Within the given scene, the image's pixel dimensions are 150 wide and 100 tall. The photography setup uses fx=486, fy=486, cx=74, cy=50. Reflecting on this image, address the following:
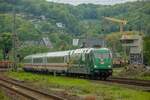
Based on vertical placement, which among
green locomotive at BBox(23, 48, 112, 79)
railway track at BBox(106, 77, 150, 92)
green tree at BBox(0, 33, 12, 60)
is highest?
green tree at BBox(0, 33, 12, 60)

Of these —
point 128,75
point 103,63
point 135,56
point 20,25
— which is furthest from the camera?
point 20,25

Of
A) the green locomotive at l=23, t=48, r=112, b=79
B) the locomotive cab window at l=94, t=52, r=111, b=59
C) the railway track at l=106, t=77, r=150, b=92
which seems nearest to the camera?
the railway track at l=106, t=77, r=150, b=92

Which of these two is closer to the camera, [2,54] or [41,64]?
[41,64]

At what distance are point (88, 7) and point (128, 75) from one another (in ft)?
399

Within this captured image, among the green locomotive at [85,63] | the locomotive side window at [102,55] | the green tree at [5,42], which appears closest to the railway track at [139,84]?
the green locomotive at [85,63]

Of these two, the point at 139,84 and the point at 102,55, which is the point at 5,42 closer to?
the point at 102,55

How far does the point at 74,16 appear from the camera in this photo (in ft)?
555

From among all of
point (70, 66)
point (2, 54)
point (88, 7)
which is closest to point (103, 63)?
point (70, 66)

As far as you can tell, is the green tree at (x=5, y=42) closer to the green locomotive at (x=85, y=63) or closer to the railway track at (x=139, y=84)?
the green locomotive at (x=85, y=63)

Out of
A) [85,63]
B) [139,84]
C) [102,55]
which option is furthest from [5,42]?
[139,84]

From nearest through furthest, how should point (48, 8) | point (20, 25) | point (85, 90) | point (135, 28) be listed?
point (85, 90)
point (20, 25)
point (135, 28)
point (48, 8)

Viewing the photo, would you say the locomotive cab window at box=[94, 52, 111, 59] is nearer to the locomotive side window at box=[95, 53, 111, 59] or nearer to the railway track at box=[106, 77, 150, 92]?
the locomotive side window at box=[95, 53, 111, 59]

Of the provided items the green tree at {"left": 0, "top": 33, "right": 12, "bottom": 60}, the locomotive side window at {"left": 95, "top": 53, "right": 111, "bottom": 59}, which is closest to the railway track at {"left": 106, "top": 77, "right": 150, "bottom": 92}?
the locomotive side window at {"left": 95, "top": 53, "right": 111, "bottom": 59}

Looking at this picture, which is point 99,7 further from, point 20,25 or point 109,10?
point 20,25
